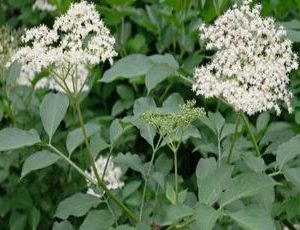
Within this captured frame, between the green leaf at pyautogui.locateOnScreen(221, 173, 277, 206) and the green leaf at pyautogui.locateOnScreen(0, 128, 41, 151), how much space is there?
526 millimetres

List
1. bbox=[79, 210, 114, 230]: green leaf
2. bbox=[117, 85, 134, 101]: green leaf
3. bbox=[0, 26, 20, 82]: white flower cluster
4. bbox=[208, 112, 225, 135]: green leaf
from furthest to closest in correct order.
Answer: bbox=[117, 85, 134, 101]: green leaf
bbox=[0, 26, 20, 82]: white flower cluster
bbox=[208, 112, 225, 135]: green leaf
bbox=[79, 210, 114, 230]: green leaf

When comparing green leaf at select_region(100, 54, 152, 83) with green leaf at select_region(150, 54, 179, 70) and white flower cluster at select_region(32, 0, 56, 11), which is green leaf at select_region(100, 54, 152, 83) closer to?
green leaf at select_region(150, 54, 179, 70)

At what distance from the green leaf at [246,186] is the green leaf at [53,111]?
23.3 inches

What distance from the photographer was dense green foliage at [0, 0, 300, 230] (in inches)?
71.7

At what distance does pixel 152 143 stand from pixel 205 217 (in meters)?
0.53

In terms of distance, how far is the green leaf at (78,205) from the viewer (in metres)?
2.03

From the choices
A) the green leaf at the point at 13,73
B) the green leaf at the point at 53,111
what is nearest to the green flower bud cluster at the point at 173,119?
the green leaf at the point at 53,111

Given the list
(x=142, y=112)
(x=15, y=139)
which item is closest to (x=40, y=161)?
(x=15, y=139)

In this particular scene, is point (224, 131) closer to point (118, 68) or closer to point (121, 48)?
point (118, 68)

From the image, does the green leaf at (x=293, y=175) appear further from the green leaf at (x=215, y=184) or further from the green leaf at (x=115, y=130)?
the green leaf at (x=115, y=130)

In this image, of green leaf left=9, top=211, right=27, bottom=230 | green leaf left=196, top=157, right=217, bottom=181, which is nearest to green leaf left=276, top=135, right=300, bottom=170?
green leaf left=196, top=157, right=217, bottom=181

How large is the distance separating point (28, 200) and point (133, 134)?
1.62 feet

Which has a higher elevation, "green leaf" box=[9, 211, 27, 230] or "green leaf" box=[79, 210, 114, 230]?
"green leaf" box=[79, 210, 114, 230]

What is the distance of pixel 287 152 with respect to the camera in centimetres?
198
